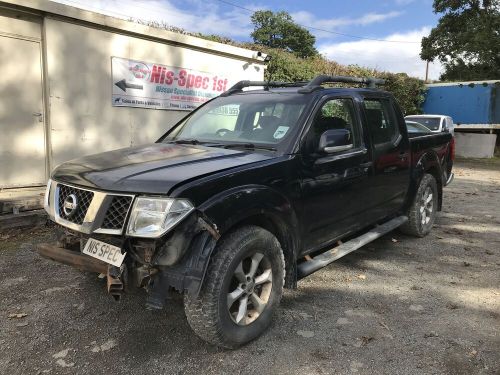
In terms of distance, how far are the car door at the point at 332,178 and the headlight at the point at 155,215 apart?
1237mm

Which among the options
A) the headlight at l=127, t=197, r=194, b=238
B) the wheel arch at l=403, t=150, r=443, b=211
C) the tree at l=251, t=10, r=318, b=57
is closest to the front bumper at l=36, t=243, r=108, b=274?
the headlight at l=127, t=197, r=194, b=238

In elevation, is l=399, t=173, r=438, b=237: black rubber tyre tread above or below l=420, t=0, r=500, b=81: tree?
below

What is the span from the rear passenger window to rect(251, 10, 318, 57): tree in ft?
217

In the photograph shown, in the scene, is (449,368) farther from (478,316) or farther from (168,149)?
(168,149)

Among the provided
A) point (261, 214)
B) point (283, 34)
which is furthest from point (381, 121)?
point (283, 34)

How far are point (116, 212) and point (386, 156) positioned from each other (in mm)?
3097

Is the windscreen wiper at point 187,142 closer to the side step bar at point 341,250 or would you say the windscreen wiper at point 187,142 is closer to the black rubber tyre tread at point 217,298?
the black rubber tyre tread at point 217,298

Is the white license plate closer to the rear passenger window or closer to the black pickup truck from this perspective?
the black pickup truck

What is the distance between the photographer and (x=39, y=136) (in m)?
6.81

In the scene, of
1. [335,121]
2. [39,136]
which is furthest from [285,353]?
[39,136]

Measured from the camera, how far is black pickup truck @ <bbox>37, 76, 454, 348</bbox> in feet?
9.07

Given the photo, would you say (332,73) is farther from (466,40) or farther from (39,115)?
(466,40)

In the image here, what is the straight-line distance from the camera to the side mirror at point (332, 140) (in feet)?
12.1

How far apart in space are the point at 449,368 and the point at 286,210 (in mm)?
1555
